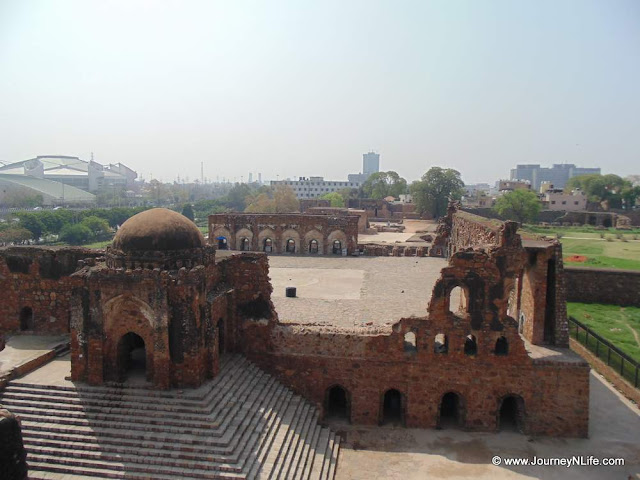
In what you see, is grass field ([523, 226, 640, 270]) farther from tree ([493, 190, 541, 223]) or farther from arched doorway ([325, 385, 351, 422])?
arched doorway ([325, 385, 351, 422])

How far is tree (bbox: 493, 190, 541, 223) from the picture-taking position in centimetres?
5862

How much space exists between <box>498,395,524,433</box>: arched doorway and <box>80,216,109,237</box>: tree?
5935 centimetres

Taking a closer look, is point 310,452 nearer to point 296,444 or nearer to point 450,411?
point 296,444

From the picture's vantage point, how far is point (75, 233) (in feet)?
197

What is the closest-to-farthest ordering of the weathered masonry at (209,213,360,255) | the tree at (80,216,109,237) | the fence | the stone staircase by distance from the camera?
the stone staircase, the fence, the weathered masonry at (209,213,360,255), the tree at (80,216,109,237)

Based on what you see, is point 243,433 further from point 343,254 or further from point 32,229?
point 32,229

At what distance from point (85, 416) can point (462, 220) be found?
2267 cm

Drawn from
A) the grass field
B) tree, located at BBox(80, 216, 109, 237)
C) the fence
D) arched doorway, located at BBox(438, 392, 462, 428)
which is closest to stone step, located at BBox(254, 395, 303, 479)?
arched doorway, located at BBox(438, 392, 462, 428)

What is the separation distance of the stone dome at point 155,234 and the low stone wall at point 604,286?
22627 millimetres

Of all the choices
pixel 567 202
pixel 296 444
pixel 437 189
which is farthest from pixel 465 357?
pixel 567 202

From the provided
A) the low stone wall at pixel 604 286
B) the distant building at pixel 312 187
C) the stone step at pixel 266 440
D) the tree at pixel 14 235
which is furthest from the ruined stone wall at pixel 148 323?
the distant building at pixel 312 187

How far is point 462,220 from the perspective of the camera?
2869 centimetres

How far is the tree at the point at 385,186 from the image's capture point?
9539 cm

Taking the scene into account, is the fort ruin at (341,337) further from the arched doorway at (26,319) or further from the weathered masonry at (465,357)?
the arched doorway at (26,319)
